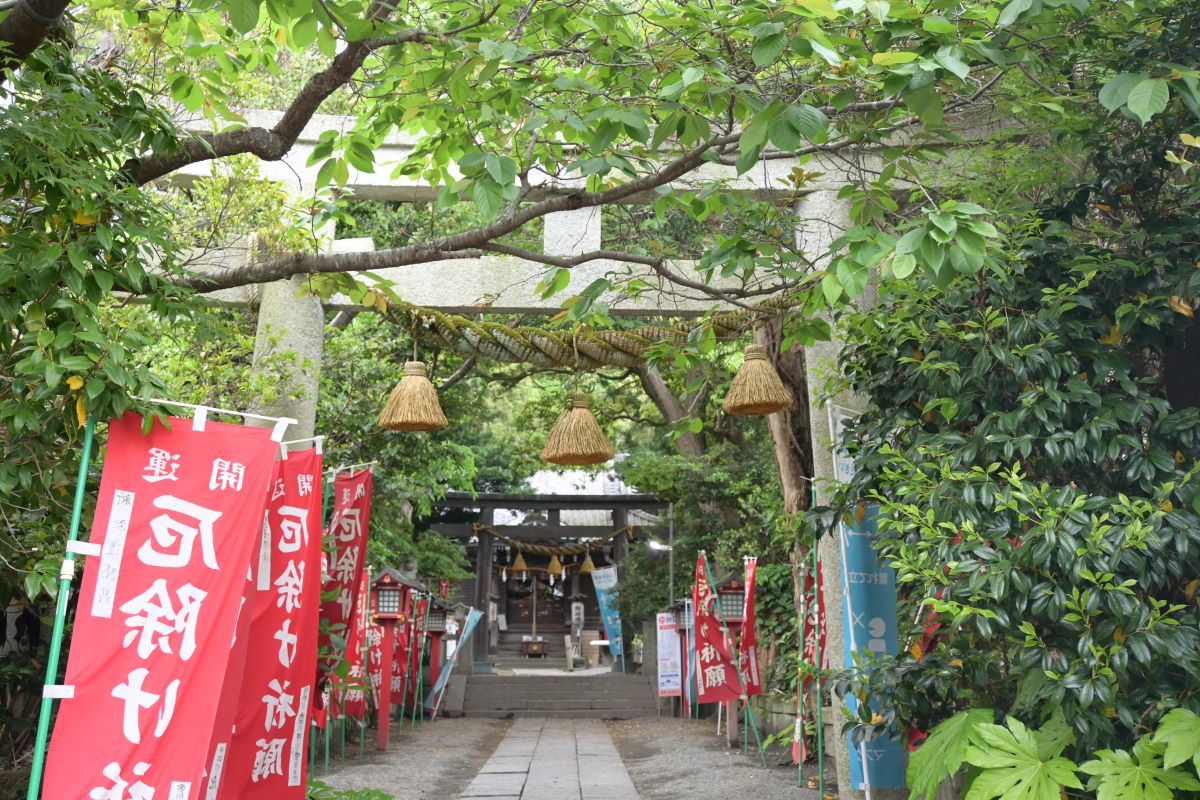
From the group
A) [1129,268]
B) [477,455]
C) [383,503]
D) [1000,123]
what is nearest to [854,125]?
[1129,268]

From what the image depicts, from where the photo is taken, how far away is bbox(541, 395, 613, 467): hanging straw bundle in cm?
670

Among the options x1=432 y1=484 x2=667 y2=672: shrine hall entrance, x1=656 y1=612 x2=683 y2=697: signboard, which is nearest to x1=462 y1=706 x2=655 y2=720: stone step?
x1=656 y1=612 x2=683 y2=697: signboard

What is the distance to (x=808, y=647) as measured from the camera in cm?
994

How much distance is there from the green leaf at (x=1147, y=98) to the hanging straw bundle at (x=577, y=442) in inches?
162

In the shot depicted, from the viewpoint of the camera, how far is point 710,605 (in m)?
12.0

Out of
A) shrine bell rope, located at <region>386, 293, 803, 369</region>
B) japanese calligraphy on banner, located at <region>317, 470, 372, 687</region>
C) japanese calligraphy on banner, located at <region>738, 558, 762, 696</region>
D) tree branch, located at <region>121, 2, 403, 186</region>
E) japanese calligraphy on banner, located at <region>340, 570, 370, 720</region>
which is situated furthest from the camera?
japanese calligraphy on banner, located at <region>340, 570, 370, 720</region>

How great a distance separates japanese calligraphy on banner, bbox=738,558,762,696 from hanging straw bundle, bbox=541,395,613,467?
450cm

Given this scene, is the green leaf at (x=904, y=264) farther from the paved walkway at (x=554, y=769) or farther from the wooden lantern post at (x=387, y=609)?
the wooden lantern post at (x=387, y=609)

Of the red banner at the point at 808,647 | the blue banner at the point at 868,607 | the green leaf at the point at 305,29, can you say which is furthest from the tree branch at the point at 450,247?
the red banner at the point at 808,647

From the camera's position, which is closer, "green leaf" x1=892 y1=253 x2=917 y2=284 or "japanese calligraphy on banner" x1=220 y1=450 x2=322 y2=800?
"green leaf" x1=892 y1=253 x2=917 y2=284

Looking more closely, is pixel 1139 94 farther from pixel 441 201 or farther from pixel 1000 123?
pixel 1000 123

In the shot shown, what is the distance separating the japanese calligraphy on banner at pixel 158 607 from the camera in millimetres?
3477

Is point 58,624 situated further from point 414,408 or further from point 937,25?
point 937,25

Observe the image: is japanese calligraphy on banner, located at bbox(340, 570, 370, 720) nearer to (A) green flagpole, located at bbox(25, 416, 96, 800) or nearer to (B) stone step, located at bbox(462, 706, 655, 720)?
(B) stone step, located at bbox(462, 706, 655, 720)
